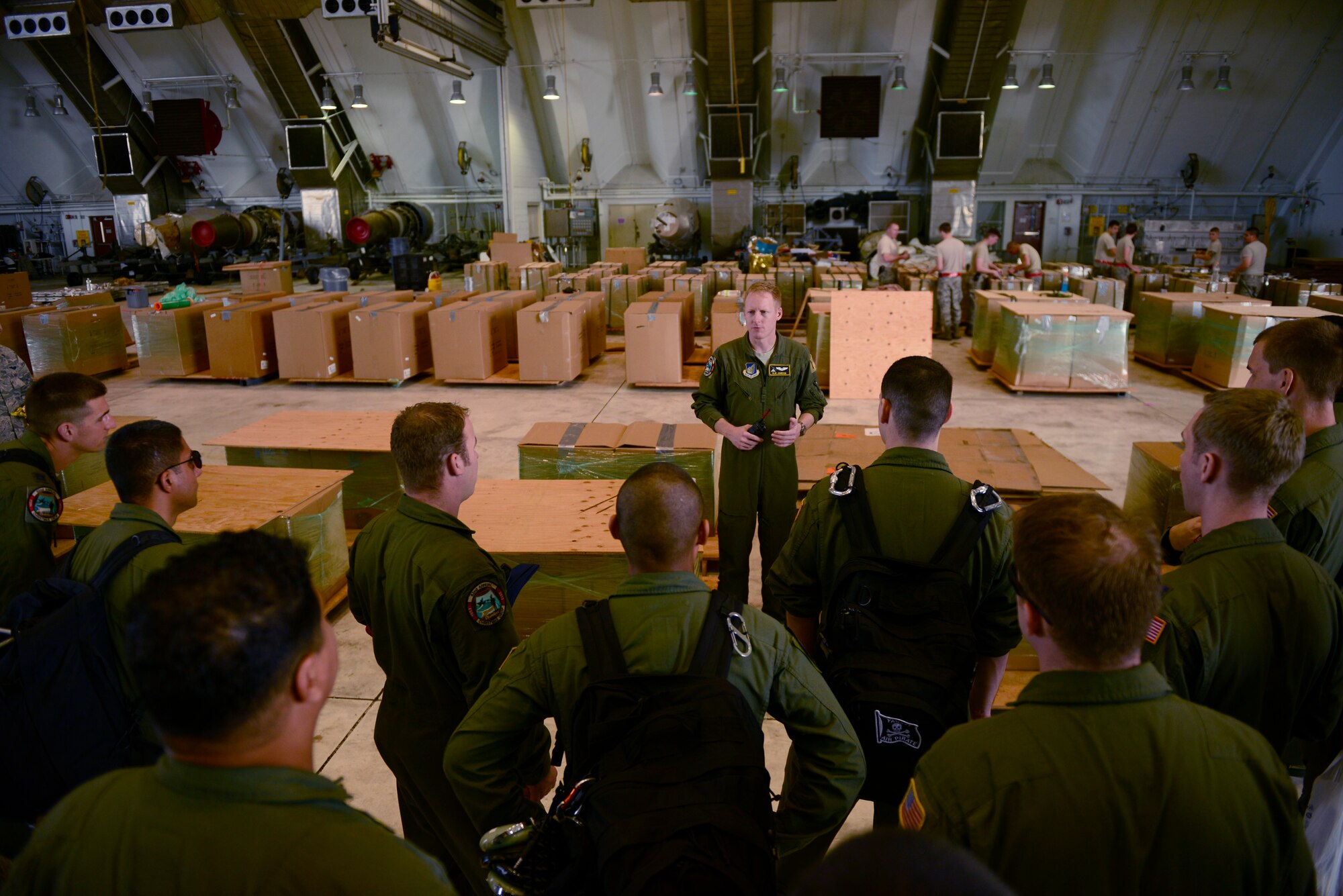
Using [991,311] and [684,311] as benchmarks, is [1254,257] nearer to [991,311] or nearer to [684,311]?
[991,311]

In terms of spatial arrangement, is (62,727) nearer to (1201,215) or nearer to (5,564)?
(5,564)

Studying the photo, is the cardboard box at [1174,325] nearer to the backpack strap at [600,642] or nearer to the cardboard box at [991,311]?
the cardboard box at [991,311]

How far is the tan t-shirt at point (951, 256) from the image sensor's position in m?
11.2

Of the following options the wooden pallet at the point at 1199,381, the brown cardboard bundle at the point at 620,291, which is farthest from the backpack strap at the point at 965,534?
the brown cardboard bundle at the point at 620,291

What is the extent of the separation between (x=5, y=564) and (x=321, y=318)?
7396mm

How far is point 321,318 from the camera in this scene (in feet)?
31.5

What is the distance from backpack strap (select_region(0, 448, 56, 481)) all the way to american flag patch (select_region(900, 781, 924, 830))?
3105 millimetres

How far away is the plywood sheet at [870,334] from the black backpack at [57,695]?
305 inches

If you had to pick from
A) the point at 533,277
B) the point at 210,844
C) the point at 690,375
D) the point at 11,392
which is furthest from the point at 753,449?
the point at 533,277

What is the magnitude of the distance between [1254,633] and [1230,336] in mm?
8597

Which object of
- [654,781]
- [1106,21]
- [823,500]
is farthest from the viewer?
[1106,21]

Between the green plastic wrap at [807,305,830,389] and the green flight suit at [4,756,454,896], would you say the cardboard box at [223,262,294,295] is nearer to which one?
the green plastic wrap at [807,305,830,389]

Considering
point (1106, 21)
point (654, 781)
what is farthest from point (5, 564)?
point (1106, 21)

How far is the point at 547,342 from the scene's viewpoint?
376 inches
